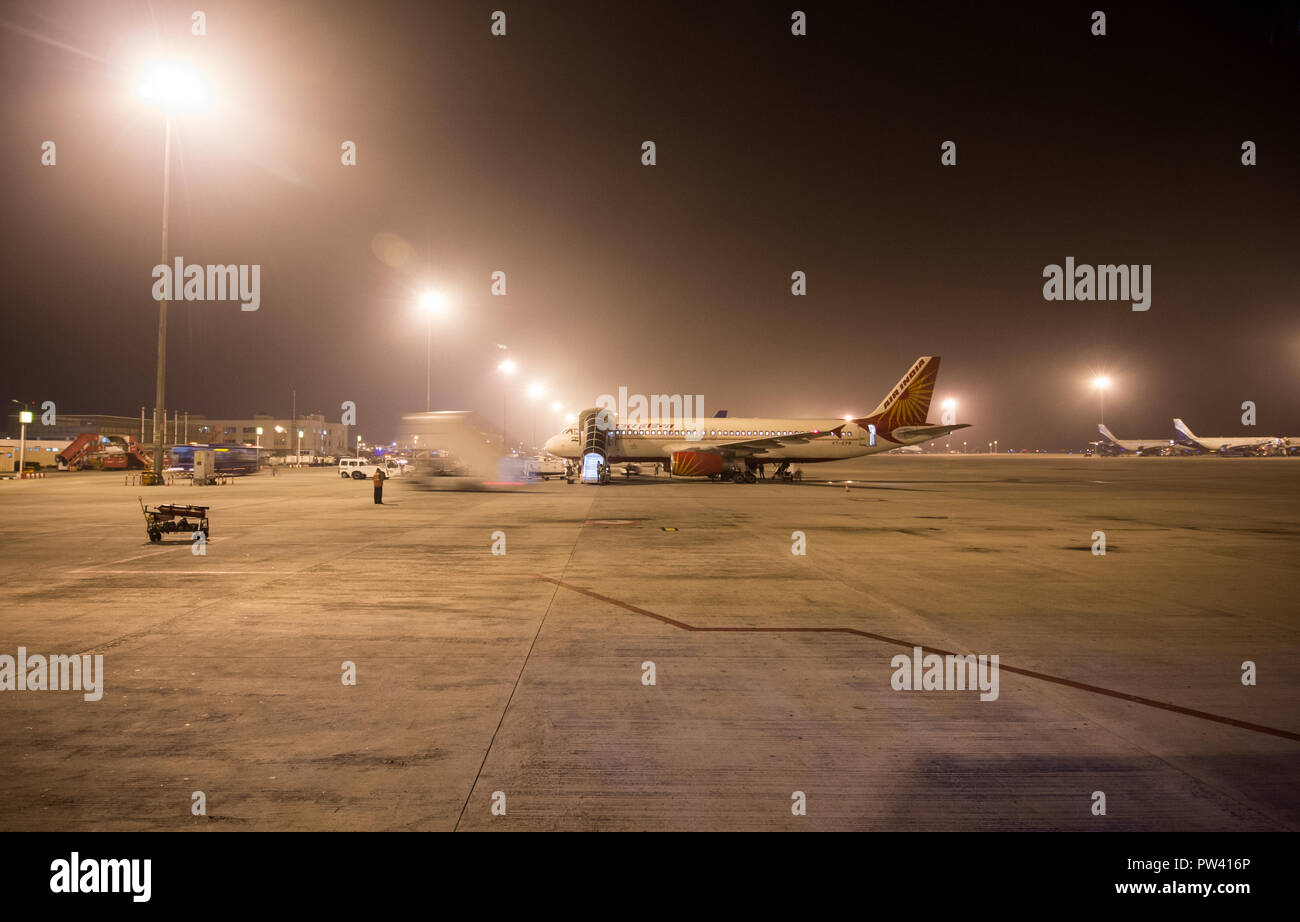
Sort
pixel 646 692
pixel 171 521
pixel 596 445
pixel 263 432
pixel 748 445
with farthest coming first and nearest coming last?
pixel 263 432 < pixel 596 445 < pixel 748 445 < pixel 171 521 < pixel 646 692

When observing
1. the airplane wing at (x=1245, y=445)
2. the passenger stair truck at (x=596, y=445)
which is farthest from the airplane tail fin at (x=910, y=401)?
the airplane wing at (x=1245, y=445)

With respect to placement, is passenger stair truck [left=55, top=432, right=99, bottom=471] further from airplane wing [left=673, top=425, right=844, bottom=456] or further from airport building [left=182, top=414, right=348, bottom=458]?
airport building [left=182, top=414, right=348, bottom=458]

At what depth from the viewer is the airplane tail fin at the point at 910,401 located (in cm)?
4906

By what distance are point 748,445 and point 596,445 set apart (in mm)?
9800

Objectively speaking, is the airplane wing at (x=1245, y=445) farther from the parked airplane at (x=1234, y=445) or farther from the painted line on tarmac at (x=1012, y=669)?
the painted line on tarmac at (x=1012, y=669)

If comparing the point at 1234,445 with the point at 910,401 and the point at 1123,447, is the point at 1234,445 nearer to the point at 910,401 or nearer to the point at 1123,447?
the point at 1123,447

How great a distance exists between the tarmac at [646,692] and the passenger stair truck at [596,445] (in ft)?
97.1

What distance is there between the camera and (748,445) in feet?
150

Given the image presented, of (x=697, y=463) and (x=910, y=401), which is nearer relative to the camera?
(x=697, y=463)

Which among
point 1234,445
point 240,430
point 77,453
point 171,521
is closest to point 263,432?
point 240,430
